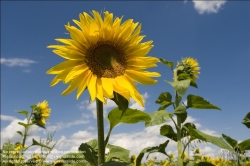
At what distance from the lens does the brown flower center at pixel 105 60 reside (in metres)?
2.21

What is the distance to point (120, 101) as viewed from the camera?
1.90 meters

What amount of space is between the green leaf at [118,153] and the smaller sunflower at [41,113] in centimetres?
354

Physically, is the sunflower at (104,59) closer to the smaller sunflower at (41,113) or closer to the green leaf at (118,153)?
the green leaf at (118,153)

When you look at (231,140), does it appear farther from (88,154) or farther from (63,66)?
(63,66)

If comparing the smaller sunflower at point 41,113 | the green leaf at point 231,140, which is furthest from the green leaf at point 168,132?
the smaller sunflower at point 41,113

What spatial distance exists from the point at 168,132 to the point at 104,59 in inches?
39.3

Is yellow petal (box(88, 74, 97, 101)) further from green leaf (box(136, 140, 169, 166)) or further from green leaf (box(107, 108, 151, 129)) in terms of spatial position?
green leaf (box(136, 140, 169, 166))

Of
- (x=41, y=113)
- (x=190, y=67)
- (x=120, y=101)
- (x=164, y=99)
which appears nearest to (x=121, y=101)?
(x=120, y=101)

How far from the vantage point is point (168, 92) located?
9.83 ft

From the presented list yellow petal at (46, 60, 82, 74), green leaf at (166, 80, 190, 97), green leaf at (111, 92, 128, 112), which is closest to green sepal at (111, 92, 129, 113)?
green leaf at (111, 92, 128, 112)

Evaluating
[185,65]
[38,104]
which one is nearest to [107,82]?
[185,65]

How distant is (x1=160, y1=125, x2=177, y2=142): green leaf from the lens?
2.79m

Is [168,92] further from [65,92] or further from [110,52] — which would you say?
[65,92]

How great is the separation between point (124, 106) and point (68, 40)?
62 cm
